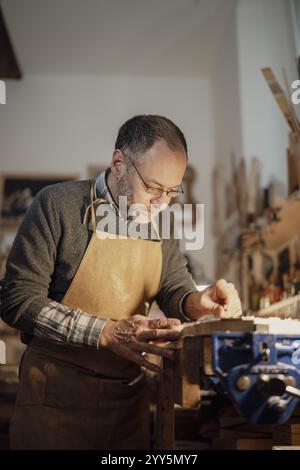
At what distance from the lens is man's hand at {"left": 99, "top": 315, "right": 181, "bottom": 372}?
1599 mm

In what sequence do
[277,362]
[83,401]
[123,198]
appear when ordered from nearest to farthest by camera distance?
[277,362], [83,401], [123,198]

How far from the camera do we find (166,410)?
1.85m

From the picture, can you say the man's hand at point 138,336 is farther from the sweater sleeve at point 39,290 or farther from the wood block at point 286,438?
the wood block at point 286,438

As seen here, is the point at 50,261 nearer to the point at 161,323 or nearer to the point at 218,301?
the point at 161,323

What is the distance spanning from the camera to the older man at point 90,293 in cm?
191

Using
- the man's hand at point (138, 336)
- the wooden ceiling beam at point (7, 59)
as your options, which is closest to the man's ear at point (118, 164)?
the man's hand at point (138, 336)

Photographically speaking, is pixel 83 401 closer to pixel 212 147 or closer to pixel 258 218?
pixel 258 218

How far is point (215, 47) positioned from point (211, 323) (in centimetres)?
538

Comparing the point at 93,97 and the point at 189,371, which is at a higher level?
the point at 93,97

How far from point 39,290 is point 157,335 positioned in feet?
1.80

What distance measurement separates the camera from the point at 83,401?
79.3 inches

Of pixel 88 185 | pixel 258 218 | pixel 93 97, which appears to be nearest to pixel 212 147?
pixel 93 97

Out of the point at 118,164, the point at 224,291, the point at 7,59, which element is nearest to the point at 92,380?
the point at 224,291

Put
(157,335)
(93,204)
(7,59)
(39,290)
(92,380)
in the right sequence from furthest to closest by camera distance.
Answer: (7,59) → (93,204) → (92,380) → (39,290) → (157,335)
